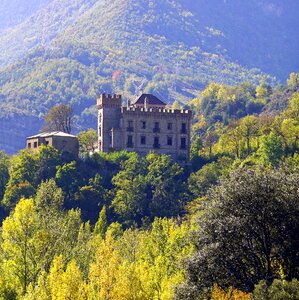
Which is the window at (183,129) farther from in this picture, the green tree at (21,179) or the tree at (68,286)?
the tree at (68,286)

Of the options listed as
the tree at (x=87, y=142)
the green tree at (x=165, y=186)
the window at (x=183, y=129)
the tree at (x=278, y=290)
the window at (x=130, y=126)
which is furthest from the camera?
the tree at (x=87, y=142)

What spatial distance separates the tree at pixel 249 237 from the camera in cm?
6062

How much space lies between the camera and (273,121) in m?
150

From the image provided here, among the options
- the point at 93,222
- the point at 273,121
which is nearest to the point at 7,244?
the point at 93,222

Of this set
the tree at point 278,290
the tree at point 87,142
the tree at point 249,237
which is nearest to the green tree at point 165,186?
the tree at point 87,142

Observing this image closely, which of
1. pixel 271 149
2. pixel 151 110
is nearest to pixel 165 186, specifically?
pixel 151 110

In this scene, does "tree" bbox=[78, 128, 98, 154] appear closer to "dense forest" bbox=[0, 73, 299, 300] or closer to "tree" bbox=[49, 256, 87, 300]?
"dense forest" bbox=[0, 73, 299, 300]

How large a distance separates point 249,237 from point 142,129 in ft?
239

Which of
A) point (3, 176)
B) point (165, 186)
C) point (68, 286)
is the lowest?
point (68, 286)

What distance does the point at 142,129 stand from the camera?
133375 millimetres

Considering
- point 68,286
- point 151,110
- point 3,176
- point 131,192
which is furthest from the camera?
point 151,110

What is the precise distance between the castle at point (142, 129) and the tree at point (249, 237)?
71.6 meters

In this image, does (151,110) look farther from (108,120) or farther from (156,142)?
(108,120)

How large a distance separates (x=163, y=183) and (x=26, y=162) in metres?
16.2
